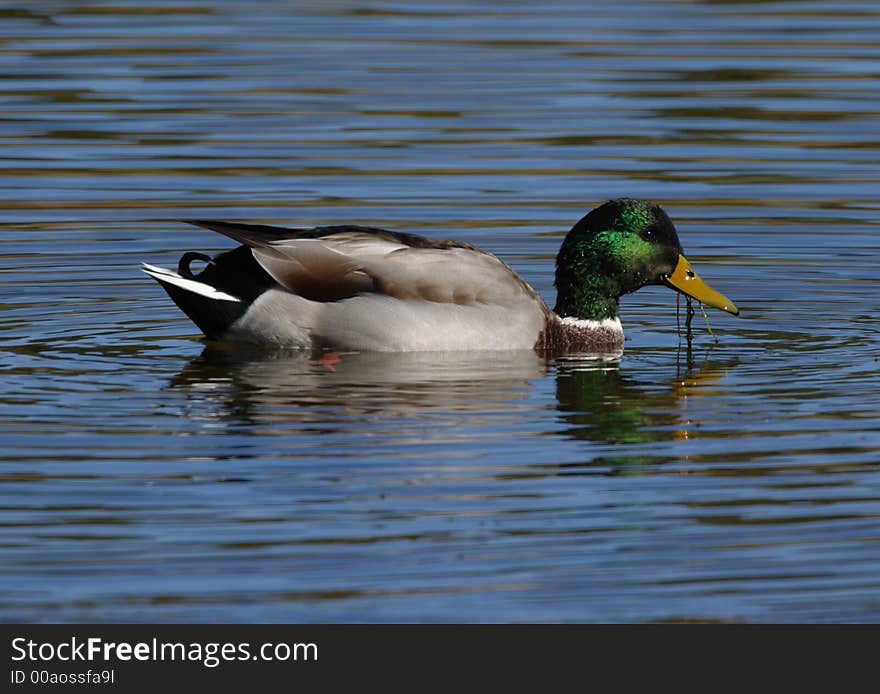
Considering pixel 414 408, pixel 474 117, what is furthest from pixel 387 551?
pixel 474 117

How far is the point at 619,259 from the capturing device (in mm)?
12406

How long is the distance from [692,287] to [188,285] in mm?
2896

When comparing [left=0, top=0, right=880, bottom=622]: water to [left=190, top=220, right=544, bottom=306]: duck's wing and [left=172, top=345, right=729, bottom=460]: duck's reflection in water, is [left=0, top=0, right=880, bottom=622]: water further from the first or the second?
[left=190, top=220, right=544, bottom=306]: duck's wing

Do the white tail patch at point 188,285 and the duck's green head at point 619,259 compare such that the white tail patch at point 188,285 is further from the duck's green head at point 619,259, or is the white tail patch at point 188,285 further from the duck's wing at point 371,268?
the duck's green head at point 619,259

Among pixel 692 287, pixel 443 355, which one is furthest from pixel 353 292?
pixel 692 287

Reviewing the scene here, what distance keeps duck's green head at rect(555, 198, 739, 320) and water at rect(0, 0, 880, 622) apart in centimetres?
39

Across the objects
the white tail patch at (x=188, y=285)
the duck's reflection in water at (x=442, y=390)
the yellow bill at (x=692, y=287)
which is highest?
the white tail patch at (x=188, y=285)

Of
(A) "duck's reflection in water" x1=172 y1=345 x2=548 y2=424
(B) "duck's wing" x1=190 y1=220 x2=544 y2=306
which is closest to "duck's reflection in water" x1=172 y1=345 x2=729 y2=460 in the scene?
(A) "duck's reflection in water" x1=172 y1=345 x2=548 y2=424

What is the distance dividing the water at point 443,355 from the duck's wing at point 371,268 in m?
0.39

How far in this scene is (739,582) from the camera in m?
7.77

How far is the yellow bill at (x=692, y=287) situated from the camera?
1224 centimetres

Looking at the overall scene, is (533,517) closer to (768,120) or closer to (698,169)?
(698,169)

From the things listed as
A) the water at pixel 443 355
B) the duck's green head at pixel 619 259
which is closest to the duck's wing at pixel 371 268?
the water at pixel 443 355

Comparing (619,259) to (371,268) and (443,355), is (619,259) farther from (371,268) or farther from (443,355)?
(371,268)
